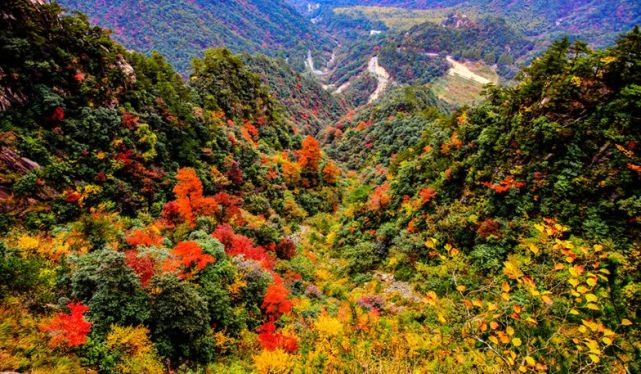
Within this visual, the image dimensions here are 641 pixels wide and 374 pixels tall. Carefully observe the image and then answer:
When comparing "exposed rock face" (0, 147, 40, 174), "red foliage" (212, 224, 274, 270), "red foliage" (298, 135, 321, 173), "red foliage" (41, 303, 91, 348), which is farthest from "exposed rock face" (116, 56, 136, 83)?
"red foliage" (298, 135, 321, 173)

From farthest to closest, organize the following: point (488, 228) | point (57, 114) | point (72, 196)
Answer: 1. point (57, 114)
2. point (488, 228)
3. point (72, 196)

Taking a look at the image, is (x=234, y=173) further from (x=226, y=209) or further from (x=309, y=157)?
(x=309, y=157)

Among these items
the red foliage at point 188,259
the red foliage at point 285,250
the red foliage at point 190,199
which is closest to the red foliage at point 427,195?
the red foliage at point 285,250

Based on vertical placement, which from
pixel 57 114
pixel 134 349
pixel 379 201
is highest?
pixel 57 114

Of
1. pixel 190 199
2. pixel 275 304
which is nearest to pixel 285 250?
pixel 190 199

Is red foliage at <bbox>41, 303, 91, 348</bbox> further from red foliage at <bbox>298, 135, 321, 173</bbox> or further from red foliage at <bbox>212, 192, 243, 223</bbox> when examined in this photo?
red foliage at <bbox>298, 135, 321, 173</bbox>

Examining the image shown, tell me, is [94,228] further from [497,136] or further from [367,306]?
[497,136]

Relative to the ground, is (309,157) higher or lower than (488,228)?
higher
